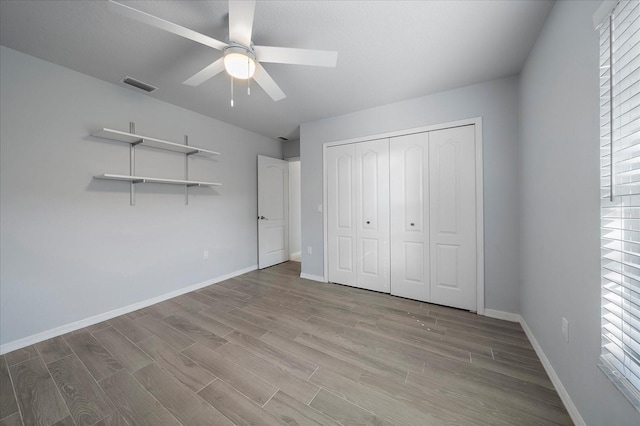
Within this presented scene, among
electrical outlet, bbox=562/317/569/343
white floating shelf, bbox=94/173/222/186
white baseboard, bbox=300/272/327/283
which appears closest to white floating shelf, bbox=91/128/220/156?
white floating shelf, bbox=94/173/222/186

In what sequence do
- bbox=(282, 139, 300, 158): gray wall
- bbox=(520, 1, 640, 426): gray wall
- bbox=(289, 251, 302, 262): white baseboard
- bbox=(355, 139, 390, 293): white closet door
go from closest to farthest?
bbox=(520, 1, 640, 426): gray wall
bbox=(355, 139, 390, 293): white closet door
bbox=(282, 139, 300, 158): gray wall
bbox=(289, 251, 302, 262): white baseboard

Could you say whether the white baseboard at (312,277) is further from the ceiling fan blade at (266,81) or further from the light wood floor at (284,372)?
the ceiling fan blade at (266,81)

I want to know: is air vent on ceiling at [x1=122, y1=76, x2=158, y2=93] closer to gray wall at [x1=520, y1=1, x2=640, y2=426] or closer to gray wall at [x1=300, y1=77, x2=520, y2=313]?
gray wall at [x1=300, y1=77, x2=520, y2=313]

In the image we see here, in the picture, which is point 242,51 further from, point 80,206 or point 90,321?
point 90,321

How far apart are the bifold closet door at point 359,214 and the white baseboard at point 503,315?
1.10 metres

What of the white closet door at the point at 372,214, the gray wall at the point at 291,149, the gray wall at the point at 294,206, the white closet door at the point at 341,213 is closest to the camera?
the white closet door at the point at 372,214

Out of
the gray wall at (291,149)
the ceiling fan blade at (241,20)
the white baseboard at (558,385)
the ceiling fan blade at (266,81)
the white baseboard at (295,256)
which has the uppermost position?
the gray wall at (291,149)

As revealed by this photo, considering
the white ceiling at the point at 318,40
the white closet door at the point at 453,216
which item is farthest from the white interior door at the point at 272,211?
the white closet door at the point at 453,216

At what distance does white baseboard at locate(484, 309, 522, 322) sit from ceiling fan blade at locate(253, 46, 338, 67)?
9.32 ft

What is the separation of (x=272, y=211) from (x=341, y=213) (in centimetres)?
165

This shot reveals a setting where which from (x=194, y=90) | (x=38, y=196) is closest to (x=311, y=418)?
(x=38, y=196)

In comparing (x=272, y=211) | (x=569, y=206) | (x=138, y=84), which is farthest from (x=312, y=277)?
(x=138, y=84)

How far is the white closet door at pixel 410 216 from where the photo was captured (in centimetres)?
272

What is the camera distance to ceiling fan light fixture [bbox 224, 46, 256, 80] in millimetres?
1546
